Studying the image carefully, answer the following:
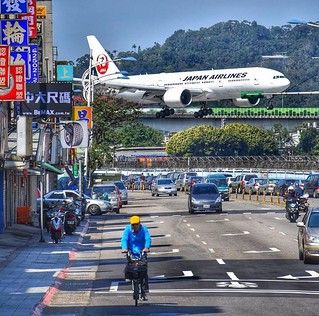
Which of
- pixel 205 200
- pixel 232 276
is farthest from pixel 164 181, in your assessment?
pixel 232 276

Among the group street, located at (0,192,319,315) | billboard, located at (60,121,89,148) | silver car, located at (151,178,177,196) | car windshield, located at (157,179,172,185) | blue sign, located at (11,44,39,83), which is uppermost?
blue sign, located at (11,44,39,83)

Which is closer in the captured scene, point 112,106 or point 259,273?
point 259,273

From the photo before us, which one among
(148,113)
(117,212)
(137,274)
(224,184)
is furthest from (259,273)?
(148,113)

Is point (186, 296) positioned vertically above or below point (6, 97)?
below

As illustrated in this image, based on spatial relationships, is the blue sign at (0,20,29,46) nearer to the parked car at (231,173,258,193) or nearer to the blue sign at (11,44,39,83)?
the blue sign at (11,44,39,83)

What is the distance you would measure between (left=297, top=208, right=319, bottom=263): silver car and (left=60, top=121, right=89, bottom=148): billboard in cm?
2781

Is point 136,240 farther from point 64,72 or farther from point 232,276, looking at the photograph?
point 64,72

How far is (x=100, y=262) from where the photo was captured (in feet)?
115

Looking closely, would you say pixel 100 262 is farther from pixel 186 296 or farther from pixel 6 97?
pixel 186 296

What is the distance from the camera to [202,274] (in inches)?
1169

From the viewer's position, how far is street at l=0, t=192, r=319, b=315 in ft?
74.6

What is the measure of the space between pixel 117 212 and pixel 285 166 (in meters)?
66.5

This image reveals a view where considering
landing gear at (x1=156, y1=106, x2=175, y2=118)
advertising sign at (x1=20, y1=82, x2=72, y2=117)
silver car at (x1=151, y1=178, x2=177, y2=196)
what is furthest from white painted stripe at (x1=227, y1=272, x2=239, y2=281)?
silver car at (x1=151, y1=178, x2=177, y2=196)

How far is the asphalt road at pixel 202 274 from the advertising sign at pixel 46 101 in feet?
17.2
